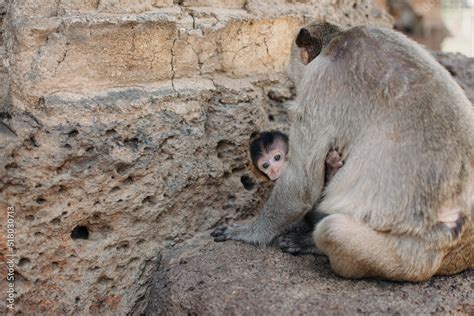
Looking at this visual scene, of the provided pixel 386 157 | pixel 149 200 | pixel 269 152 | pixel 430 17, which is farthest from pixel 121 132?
pixel 430 17

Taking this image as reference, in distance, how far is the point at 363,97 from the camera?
3.86m

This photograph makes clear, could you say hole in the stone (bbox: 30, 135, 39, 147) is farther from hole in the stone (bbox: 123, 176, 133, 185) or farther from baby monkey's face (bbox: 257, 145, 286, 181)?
baby monkey's face (bbox: 257, 145, 286, 181)

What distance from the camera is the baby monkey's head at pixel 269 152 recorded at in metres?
4.54

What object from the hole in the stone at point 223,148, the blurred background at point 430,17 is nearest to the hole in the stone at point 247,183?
the hole in the stone at point 223,148

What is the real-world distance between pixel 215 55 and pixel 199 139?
0.55m

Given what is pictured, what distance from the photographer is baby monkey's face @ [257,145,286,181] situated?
455 centimetres

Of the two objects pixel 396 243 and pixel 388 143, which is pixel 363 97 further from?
pixel 396 243

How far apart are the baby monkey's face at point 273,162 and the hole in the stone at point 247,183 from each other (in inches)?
5.3

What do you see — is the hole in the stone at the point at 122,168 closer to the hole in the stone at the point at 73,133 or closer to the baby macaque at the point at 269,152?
the hole in the stone at the point at 73,133

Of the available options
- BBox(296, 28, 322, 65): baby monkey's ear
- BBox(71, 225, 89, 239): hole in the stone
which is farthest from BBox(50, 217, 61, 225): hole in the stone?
BBox(296, 28, 322, 65): baby monkey's ear

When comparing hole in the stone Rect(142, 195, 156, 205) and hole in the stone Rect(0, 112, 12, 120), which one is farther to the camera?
hole in the stone Rect(142, 195, 156, 205)

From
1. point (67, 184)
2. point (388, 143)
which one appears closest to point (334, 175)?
point (388, 143)

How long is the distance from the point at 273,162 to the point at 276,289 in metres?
1.06

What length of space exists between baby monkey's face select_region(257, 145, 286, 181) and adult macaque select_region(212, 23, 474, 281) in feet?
1.57
